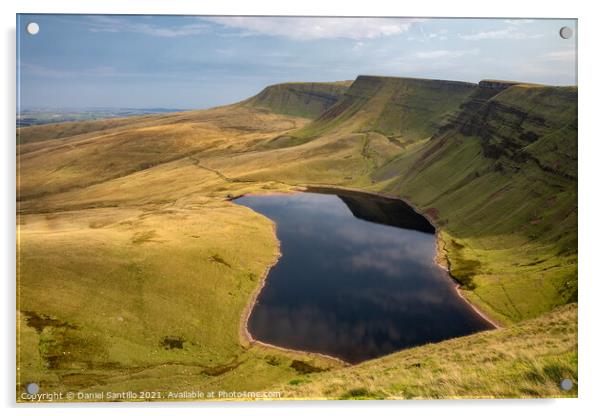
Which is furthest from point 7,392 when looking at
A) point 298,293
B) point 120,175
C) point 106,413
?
point 120,175

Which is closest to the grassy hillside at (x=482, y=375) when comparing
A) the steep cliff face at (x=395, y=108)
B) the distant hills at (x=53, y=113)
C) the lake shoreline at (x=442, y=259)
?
the lake shoreline at (x=442, y=259)

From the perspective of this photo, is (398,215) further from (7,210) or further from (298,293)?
(7,210)

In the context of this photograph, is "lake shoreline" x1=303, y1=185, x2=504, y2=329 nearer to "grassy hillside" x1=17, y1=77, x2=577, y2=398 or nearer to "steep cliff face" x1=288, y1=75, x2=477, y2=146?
"grassy hillside" x1=17, y1=77, x2=577, y2=398

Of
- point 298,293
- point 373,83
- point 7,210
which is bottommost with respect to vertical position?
point 298,293

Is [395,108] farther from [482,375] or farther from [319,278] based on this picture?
[482,375]

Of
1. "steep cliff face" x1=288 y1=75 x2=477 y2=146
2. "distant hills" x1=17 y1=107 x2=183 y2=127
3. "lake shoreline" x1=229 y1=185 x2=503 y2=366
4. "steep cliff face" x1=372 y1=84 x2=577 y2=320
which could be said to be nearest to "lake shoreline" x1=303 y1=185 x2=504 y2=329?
"lake shoreline" x1=229 y1=185 x2=503 y2=366
